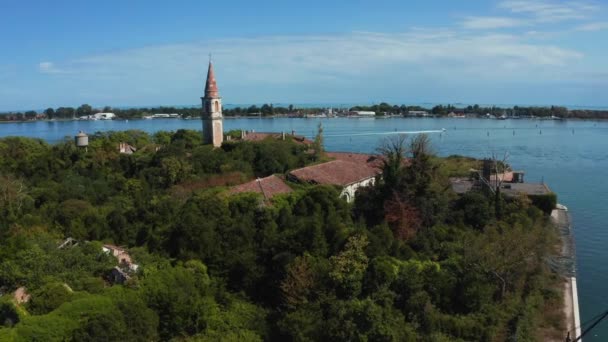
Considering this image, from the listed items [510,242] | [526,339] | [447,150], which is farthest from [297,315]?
[447,150]

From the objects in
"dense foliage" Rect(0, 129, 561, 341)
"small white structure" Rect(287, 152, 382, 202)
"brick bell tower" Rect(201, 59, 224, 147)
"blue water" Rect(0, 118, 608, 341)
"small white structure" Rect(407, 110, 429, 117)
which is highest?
"brick bell tower" Rect(201, 59, 224, 147)

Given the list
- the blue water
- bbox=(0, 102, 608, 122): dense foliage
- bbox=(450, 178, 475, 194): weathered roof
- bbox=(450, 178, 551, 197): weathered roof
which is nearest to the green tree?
the blue water

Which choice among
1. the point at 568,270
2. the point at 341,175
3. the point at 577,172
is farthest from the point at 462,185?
the point at 577,172

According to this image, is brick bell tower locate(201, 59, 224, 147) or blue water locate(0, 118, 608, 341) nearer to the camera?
blue water locate(0, 118, 608, 341)

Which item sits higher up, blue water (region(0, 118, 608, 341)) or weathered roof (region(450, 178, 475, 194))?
weathered roof (region(450, 178, 475, 194))

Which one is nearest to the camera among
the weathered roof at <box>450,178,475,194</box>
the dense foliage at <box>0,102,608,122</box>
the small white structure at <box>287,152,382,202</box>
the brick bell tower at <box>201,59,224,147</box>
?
the small white structure at <box>287,152,382,202</box>

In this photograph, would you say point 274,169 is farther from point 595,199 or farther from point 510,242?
point 595,199

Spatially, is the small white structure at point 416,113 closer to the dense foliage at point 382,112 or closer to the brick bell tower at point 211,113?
the dense foliage at point 382,112

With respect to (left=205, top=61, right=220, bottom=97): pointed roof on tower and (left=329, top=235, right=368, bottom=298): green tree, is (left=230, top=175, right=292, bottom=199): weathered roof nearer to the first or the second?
(left=329, top=235, right=368, bottom=298): green tree
